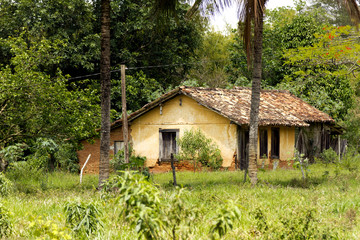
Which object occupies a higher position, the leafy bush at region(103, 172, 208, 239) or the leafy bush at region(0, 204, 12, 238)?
the leafy bush at region(103, 172, 208, 239)

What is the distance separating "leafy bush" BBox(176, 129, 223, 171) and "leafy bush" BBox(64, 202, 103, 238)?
15947 mm

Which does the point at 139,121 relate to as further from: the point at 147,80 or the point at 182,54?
the point at 182,54

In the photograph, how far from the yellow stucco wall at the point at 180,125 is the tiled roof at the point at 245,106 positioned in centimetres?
60

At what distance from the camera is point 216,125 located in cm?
2297

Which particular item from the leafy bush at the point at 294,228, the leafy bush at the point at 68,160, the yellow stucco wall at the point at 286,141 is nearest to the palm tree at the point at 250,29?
the leafy bush at the point at 294,228

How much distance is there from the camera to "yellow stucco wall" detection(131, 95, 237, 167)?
2275cm

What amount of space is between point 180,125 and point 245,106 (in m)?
3.35

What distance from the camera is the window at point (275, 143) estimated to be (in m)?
24.7

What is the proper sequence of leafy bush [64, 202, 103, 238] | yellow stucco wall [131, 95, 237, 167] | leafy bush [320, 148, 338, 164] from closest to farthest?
leafy bush [64, 202, 103, 238], yellow stucco wall [131, 95, 237, 167], leafy bush [320, 148, 338, 164]

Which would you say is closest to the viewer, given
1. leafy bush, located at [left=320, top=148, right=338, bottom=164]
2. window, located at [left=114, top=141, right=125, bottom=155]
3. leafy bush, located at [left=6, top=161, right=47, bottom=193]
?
leafy bush, located at [left=6, top=161, right=47, bottom=193]

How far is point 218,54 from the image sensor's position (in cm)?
4747

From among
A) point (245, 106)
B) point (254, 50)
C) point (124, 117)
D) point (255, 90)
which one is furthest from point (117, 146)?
point (254, 50)

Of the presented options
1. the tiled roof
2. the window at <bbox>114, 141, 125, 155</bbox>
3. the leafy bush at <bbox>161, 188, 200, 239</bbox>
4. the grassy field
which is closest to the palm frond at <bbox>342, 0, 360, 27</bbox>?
the grassy field

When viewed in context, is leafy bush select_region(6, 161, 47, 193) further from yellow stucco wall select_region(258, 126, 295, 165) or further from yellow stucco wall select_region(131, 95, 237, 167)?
yellow stucco wall select_region(258, 126, 295, 165)
